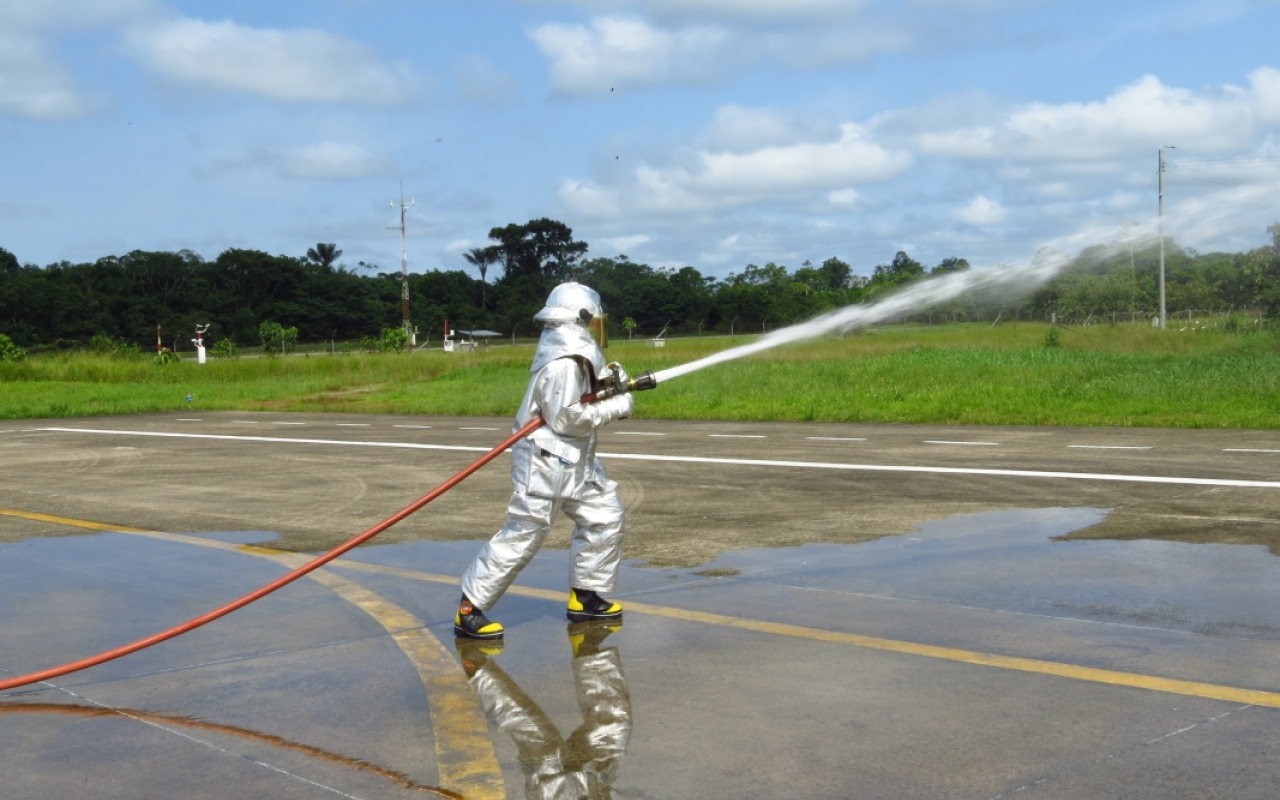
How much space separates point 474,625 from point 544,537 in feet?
1.81

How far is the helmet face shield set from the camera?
629 centimetres

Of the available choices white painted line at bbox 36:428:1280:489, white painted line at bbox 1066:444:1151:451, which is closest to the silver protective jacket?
white painted line at bbox 36:428:1280:489

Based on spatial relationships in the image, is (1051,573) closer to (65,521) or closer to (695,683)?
(695,683)

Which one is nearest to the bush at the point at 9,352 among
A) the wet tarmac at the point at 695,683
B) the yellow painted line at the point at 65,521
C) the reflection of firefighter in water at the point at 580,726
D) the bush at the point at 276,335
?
the yellow painted line at the point at 65,521

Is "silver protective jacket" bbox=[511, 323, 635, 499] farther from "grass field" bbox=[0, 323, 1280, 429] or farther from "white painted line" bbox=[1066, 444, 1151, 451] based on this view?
"grass field" bbox=[0, 323, 1280, 429]

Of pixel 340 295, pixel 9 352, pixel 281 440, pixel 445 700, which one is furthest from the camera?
pixel 340 295

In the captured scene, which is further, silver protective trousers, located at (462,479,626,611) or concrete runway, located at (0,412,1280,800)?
silver protective trousers, located at (462,479,626,611)

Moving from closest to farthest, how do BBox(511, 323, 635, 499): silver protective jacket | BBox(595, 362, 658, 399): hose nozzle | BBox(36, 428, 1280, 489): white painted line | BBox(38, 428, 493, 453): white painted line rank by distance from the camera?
BBox(511, 323, 635, 499): silver protective jacket → BBox(595, 362, 658, 399): hose nozzle → BBox(36, 428, 1280, 489): white painted line → BBox(38, 428, 493, 453): white painted line

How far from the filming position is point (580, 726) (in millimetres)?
4602

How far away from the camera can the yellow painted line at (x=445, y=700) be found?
13.4ft

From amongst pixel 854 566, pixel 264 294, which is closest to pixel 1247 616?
pixel 854 566

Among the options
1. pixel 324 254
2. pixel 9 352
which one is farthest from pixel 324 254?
pixel 9 352

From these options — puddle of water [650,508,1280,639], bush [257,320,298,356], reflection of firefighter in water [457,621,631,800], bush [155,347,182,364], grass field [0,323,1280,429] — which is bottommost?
reflection of firefighter in water [457,621,631,800]

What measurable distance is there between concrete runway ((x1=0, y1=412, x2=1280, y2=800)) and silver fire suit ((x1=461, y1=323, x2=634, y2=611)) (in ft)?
1.19
